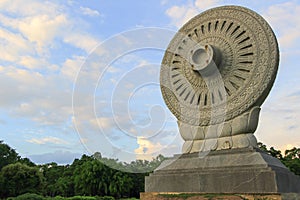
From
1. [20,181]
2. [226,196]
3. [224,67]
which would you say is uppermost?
[224,67]

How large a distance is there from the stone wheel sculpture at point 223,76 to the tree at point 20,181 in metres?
19.9

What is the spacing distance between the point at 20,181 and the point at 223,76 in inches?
899

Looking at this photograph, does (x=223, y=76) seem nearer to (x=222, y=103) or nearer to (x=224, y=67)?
(x=224, y=67)

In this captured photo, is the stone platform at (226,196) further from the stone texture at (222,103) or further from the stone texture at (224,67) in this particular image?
the stone texture at (224,67)

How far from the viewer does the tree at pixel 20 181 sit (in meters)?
28.1

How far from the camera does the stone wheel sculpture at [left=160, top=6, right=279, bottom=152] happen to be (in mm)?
10766

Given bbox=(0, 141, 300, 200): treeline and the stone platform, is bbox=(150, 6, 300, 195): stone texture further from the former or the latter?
bbox=(0, 141, 300, 200): treeline

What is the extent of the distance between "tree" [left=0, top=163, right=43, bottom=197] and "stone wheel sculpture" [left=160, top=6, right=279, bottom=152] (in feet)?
65.4

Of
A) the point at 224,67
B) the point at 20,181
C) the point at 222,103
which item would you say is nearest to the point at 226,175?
the point at 222,103

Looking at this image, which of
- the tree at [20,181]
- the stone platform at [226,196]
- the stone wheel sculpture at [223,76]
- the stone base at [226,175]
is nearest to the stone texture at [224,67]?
the stone wheel sculpture at [223,76]

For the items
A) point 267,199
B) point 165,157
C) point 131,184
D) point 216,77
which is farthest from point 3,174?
point 267,199

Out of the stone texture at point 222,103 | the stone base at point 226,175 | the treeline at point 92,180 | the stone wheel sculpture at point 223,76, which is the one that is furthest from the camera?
the treeline at point 92,180

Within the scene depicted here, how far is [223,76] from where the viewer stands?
11578 millimetres

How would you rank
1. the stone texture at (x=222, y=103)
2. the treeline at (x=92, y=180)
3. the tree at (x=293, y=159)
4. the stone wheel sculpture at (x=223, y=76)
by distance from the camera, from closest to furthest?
the stone texture at (x=222, y=103) < the stone wheel sculpture at (x=223, y=76) < the tree at (x=293, y=159) < the treeline at (x=92, y=180)
